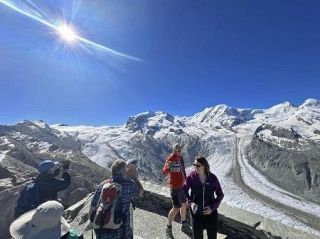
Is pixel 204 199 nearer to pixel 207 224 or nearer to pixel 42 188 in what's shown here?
pixel 207 224

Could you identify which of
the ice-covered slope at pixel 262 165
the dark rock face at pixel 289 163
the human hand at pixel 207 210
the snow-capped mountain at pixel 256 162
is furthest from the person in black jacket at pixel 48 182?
the dark rock face at pixel 289 163

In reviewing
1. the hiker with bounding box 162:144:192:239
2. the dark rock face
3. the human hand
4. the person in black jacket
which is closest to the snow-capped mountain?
the dark rock face

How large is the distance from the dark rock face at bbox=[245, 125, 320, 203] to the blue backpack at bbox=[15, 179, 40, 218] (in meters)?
73.9

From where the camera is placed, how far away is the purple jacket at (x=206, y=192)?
649cm

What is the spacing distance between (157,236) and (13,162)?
4466 centimetres

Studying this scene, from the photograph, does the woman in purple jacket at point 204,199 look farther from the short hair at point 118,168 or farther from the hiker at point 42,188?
the hiker at point 42,188

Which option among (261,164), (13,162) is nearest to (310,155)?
(261,164)

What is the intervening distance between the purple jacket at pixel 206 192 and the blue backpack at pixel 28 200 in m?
2.65

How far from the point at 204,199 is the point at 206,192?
128 mm

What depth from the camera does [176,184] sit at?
903 cm

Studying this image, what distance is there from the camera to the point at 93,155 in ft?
554

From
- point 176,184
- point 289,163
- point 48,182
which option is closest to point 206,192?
point 176,184

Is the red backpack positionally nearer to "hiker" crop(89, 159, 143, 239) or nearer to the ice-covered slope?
"hiker" crop(89, 159, 143, 239)

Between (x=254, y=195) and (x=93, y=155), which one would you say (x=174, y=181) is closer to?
(x=254, y=195)
